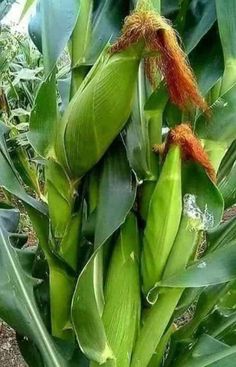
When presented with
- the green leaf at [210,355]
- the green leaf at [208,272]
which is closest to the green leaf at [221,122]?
the green leaf at [208,272]

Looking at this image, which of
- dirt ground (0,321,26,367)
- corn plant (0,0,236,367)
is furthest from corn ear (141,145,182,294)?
dirt ground (0,321,26,367)

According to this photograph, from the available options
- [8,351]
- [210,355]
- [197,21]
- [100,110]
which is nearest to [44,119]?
[100,110]

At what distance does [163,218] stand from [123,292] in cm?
10

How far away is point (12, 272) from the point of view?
0.64 meters

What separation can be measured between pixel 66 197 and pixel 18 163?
0.23 meters

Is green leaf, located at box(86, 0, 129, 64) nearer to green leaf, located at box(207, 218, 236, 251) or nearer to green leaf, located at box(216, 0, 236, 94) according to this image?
green leaf, located at box(216, 0, 236, 94)

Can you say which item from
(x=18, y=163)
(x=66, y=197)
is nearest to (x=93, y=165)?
(x=66, y=197)

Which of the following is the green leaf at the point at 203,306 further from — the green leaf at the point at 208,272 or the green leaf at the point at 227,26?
the green leaf at the point at 227,26

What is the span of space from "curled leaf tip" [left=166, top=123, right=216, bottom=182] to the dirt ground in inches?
49.4

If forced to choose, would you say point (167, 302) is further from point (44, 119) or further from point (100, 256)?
point (44, 119)

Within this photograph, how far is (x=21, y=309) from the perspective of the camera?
2.05 ft

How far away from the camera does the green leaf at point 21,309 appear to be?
0.62 m

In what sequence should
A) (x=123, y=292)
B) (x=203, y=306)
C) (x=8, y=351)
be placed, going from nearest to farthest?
(x=123, y=292), (x=203, y=306), (x=8, y=351)

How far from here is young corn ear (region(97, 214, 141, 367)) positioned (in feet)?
1.91
